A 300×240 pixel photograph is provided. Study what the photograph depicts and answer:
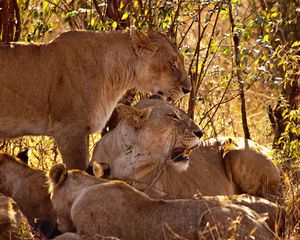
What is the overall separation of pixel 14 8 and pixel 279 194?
2.95 meters

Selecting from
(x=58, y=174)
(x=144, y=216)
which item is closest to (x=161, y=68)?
(x=58, y=174)

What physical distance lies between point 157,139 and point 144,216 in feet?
4.91

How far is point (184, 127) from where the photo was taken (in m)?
6.77

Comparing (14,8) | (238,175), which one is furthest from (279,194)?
(14,8)

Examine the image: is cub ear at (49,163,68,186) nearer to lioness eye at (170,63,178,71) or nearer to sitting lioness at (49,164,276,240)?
sitting lioness at (49,164,276,240)

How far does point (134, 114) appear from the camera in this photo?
6742 millimetres

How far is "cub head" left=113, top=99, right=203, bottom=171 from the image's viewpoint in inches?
267

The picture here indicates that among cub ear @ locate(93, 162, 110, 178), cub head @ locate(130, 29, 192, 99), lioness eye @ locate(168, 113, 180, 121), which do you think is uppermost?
cub head @ locate(130, 29, 192, 99)

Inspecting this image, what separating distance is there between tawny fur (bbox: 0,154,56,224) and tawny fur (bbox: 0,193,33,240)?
599 mm

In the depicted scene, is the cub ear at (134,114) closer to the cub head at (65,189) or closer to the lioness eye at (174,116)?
the lioness eye at (174,116)

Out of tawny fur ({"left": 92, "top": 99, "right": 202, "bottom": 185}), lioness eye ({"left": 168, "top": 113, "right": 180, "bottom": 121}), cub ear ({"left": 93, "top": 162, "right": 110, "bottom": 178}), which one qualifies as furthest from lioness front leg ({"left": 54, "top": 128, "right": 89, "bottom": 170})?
lioness eye ({"left": 168, "top": 113, "right": 180, "bottom": 121})

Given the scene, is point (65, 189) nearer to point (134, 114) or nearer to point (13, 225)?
point (13, 225)

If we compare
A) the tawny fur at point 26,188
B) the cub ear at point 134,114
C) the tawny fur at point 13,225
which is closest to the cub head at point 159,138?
the cub ear at point 134,114

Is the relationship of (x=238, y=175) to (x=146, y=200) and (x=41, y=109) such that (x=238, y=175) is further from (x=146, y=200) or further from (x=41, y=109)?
(x=146, y=200)
